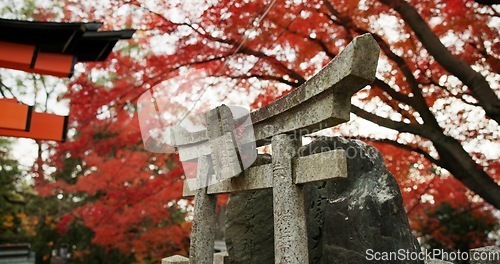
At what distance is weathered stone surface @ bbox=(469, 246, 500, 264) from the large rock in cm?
138

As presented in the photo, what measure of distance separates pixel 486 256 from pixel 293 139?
3953mm

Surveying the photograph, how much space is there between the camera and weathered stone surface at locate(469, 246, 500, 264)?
19.0 feet

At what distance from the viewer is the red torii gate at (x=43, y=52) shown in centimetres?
645

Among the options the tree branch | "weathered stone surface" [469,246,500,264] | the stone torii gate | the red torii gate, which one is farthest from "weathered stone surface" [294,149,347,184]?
the red torii gate

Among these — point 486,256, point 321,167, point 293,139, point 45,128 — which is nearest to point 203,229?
point 293,139

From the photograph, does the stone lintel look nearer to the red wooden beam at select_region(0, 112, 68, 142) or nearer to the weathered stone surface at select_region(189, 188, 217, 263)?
the weathered stone surface at select_region(189, 188, 217, 263)

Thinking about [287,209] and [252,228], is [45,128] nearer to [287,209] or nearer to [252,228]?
[252,228]

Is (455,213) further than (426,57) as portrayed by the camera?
Yes

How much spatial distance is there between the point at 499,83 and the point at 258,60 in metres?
5.04

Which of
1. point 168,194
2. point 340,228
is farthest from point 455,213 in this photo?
point 340,228

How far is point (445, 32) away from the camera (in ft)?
25.0

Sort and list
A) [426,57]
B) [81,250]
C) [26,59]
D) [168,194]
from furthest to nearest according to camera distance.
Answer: [81,250] < [168,194] < [426,57] < [26,59]

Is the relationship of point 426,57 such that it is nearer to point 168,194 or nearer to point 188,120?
point 188,120

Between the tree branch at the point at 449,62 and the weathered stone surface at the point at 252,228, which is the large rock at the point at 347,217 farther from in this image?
the tree branch at the point at 449,62
